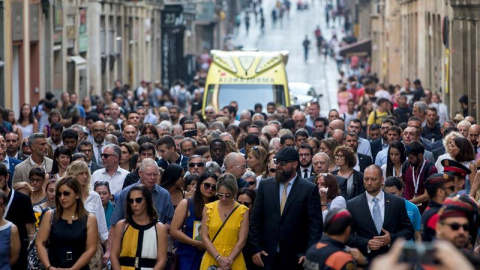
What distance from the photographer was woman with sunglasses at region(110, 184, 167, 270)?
36.3 ft

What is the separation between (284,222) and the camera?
38.9ft

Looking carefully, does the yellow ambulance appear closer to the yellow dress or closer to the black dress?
the yellow dress

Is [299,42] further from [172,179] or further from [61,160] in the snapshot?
[172,179]

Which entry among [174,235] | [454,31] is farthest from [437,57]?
[174,235]

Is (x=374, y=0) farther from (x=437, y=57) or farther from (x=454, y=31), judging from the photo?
(x=454, y=31)

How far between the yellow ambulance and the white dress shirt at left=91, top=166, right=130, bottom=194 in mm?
13806

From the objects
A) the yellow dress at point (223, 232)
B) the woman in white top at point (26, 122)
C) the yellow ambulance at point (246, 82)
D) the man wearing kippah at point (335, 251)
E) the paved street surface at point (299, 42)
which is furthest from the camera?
the paved street surface at point (299, 42)

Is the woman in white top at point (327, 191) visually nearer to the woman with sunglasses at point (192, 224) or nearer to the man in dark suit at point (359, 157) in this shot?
the woman with sunglasses at point (192, 224)

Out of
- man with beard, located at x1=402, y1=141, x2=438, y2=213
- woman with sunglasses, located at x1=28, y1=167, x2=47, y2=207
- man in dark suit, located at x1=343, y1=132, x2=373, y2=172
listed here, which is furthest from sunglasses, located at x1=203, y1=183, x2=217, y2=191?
man in dark suit, located at x1=343, y1=132, x2=373, y2=172

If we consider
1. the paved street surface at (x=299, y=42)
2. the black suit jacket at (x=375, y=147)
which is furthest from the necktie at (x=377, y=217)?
the paved street surface at (x=299, y=42)

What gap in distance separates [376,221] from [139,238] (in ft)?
6.99

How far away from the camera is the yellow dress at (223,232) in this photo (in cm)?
1188

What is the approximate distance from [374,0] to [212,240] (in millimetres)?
54025

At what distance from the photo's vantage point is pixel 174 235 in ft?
39.8
